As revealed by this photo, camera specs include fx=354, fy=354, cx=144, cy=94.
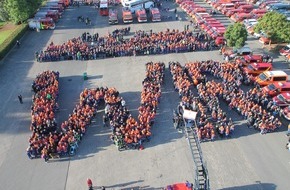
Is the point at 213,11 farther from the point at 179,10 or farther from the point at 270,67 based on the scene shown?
A: the point at 270,67

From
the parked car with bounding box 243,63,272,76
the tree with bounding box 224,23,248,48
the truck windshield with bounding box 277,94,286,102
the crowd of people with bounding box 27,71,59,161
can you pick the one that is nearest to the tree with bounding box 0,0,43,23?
the crowd of people with bounding box 27,71,59,161

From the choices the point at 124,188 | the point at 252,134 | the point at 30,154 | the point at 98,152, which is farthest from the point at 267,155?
the point at 30,154

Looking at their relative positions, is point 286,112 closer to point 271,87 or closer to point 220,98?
point 271,87

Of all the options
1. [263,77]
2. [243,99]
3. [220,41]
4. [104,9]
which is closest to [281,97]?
[243,99]

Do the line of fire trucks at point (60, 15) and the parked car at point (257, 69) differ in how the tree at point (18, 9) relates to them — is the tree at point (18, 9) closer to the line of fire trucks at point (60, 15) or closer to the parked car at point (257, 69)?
the line of fire trucks at point (60, 15)

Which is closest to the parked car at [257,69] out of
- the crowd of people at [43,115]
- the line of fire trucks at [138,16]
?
the crowd of people at [43,115]

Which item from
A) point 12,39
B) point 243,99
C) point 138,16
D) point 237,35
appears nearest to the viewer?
point 243,99

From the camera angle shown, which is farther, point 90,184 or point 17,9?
point 17,9
